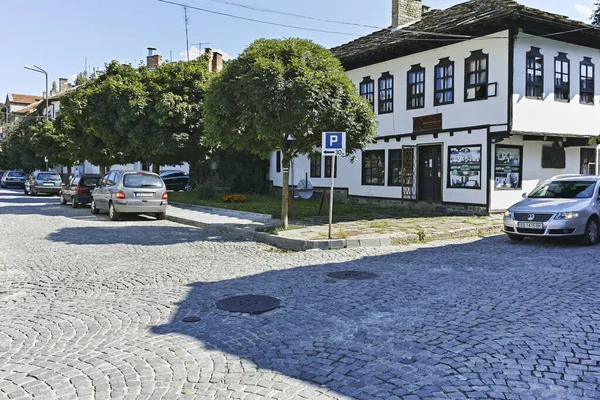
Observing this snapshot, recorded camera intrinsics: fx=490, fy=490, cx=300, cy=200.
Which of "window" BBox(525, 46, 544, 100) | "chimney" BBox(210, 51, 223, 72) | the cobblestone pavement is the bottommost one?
the cobblestone pavement

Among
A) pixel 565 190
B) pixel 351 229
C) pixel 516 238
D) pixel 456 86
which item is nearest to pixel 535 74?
pixel 456 86

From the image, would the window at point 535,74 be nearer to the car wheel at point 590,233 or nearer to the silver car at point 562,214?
the silver car at point 562,214

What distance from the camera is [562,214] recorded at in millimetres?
11656

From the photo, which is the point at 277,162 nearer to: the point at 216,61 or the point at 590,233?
the point at 216,61

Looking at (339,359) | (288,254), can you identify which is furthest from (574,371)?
(288,254)

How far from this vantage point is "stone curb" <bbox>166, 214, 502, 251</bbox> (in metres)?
11.7

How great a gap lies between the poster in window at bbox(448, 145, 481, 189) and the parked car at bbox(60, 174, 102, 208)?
15624mm

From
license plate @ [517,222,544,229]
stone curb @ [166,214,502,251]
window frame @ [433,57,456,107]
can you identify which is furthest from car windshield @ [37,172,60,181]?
license plate @ [517,222,544,229]

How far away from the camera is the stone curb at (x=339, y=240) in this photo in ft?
38.3

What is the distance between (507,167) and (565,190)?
4999mm

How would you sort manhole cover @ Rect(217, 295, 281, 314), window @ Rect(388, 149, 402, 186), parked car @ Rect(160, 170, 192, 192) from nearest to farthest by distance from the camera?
1. manhole cover @ Rect(217, 295, 281, 314)
2. window @ Rect(388, 149, 402, 186)
3. parked car @ Rect(160, 170, 192, 192)

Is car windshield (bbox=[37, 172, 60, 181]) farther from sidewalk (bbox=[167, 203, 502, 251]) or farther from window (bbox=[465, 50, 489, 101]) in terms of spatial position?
window (bbox=[465, 50, 489, 101])

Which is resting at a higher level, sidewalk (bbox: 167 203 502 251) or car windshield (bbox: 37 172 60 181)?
car windshield (bbox: 37 172 60 181)

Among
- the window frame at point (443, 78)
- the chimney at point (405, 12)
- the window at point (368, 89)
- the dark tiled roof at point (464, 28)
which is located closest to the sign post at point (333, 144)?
the dark tiled roof at point (464, 28)
